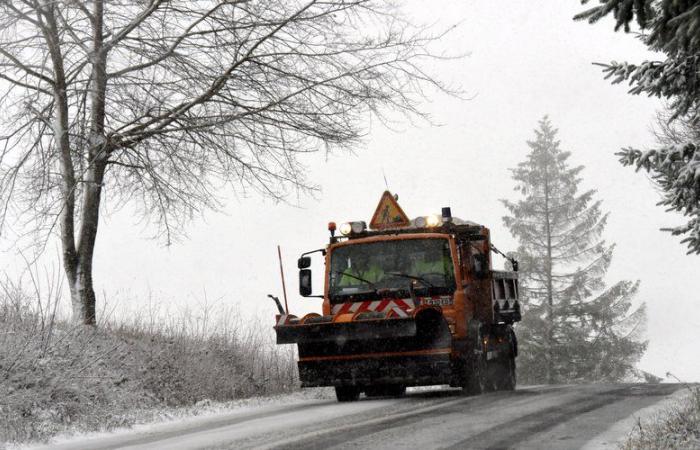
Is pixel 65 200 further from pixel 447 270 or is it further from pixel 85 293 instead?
pixel 447 270

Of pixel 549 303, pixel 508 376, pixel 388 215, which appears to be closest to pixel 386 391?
pixel 508 376

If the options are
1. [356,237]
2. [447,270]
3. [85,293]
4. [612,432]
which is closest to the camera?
[612,432]

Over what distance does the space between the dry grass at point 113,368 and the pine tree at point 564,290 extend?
25692mm

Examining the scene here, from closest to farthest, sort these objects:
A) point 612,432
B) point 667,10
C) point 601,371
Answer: point 667,10
point 612,432
point 601,371

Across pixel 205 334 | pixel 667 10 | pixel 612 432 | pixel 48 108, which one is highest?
pixel 48 108

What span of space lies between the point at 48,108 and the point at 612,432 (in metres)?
9.91

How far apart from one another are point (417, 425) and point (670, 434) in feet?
8.06

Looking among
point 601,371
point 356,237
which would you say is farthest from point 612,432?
point 601,371

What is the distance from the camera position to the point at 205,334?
1323 cm

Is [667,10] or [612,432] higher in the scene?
[667,10]

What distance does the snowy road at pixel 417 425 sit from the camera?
22.9ft

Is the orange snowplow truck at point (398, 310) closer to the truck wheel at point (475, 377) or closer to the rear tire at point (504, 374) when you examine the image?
the truck wheel at point (475, 377)

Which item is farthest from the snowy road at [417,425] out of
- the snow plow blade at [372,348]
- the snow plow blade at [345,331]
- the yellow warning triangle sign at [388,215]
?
the yellow warning triangle sign at [388,215]

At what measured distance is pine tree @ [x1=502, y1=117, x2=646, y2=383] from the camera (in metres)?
37.7
